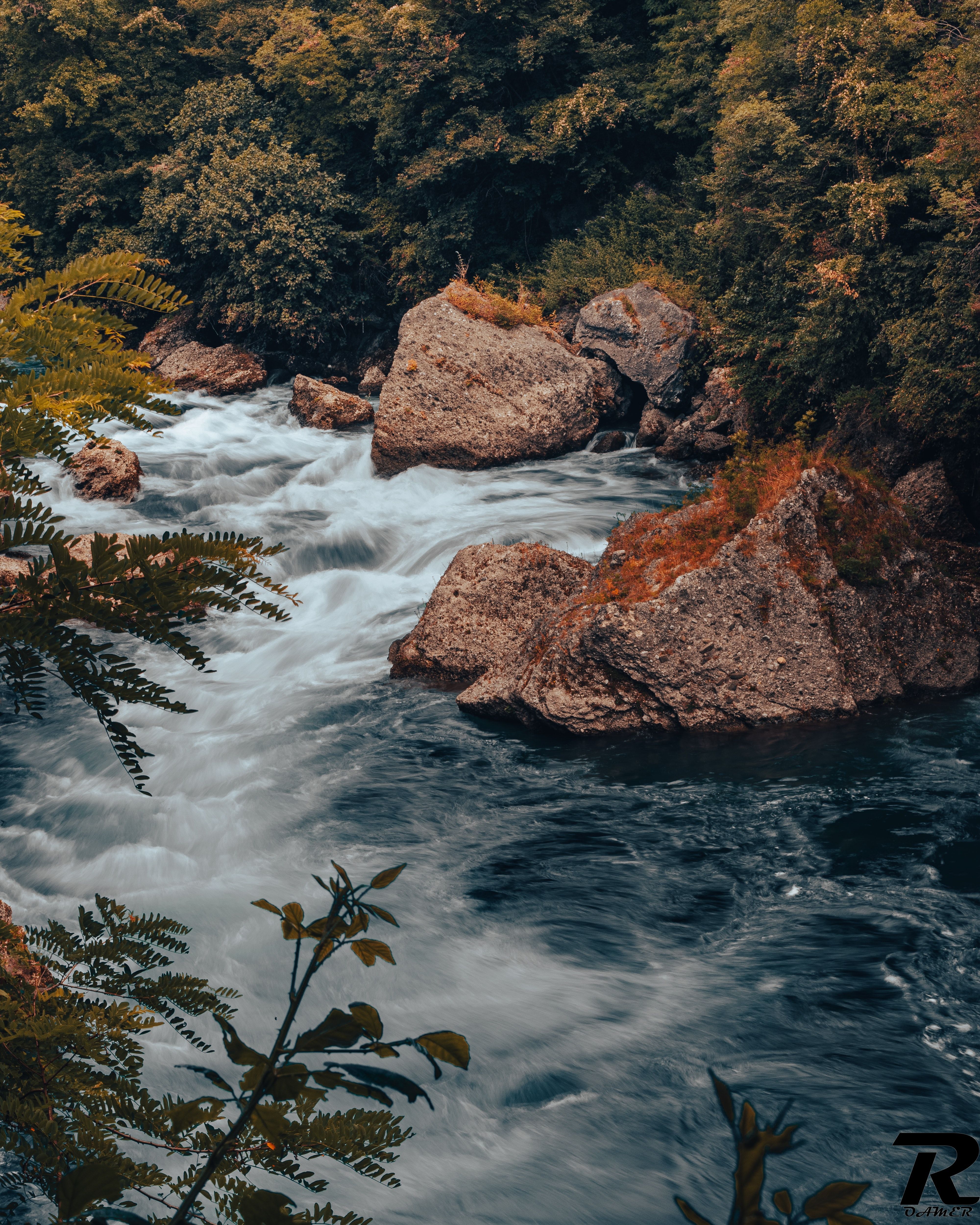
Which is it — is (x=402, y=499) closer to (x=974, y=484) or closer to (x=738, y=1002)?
(x=974, y=484)

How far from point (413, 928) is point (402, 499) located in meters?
9.92

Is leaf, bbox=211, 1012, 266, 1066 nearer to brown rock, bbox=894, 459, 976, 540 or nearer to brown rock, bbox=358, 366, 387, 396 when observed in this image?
brown rock, bbox=894, 459, 976, 540

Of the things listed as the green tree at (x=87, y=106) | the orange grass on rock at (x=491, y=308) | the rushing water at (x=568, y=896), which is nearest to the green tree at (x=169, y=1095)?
the rushing water at (x=568, y=896)

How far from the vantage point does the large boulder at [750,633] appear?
7594mm

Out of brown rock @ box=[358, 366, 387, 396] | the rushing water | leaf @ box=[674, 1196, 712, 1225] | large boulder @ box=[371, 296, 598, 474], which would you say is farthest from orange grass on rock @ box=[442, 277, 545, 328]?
leaf @ box=[674, 1196, 712, 1225]

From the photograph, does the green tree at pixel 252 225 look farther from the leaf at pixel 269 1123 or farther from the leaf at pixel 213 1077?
the leaf at pixel 269 1123

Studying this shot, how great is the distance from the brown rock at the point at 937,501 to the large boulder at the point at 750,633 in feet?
7.59

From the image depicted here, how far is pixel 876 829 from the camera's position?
624 centimetres

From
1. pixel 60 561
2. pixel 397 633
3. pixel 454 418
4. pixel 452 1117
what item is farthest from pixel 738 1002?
pixel 454 418

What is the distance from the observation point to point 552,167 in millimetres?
21766

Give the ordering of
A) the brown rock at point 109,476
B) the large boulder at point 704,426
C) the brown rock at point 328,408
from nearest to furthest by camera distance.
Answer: the brown rock at point 109,476 → the large boulder at point 704,426 → the brown rock at point 328,408

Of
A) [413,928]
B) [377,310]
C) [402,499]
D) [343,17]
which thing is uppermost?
[343,17]

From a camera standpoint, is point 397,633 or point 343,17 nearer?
point 397,633

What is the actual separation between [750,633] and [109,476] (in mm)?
11547
